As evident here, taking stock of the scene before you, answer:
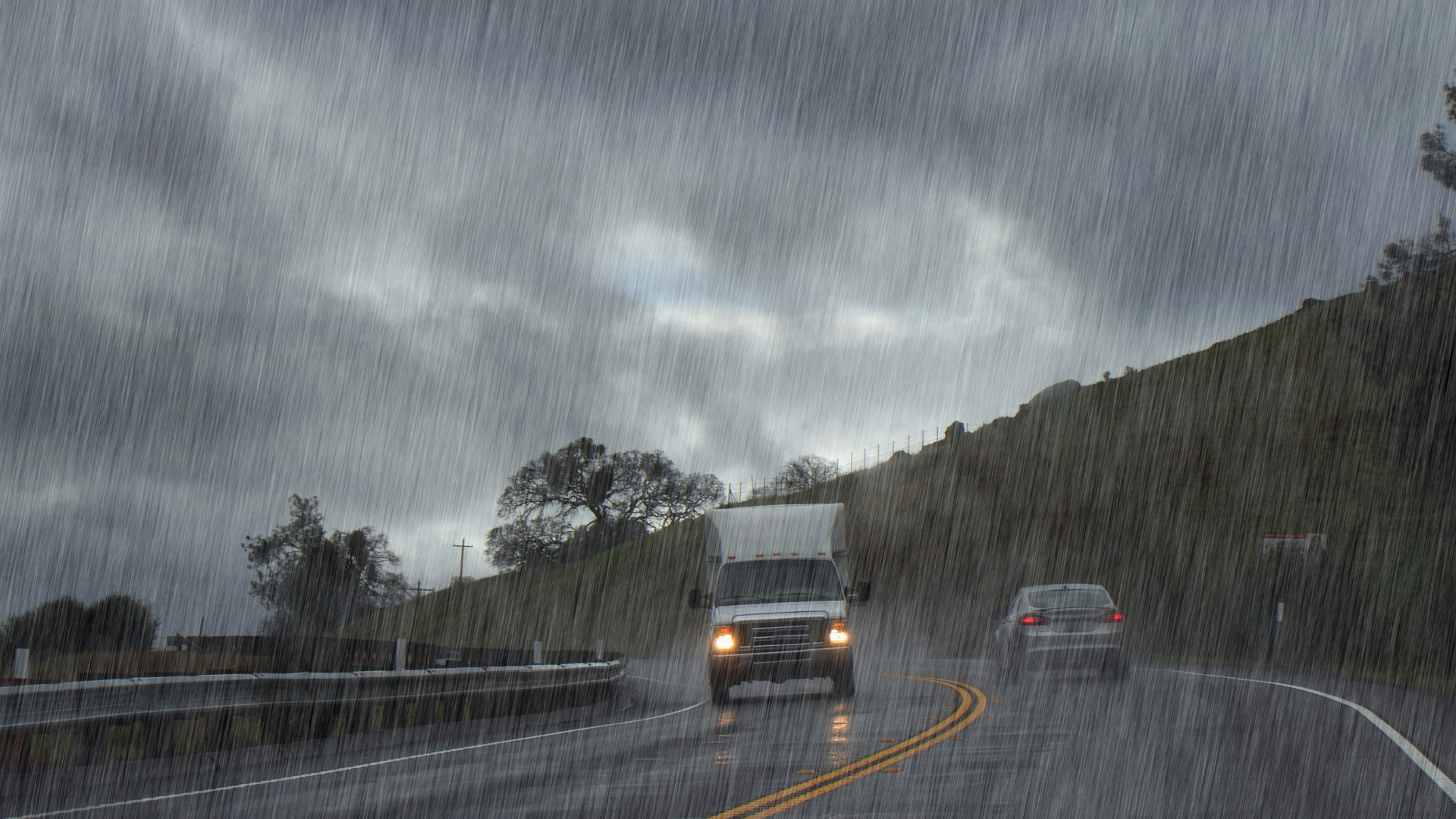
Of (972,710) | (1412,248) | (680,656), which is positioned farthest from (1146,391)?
(972,710)

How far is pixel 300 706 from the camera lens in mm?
12641

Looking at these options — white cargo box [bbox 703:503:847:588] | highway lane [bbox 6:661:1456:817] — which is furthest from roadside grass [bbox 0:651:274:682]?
highway lane [bbox 6:661:1456:817]

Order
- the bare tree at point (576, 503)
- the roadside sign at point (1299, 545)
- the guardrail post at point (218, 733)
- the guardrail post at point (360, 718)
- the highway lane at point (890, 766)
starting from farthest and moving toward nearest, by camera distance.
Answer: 1. the bare tree at point (576, 503)
2. the roadside sign at point (1299, 545)
3. the guardrail post at point (360, 718)
4. the guardrail post at point (218, 733)
5. the highway lane at point (890, 766)

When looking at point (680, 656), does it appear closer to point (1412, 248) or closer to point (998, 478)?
point (998, 478)

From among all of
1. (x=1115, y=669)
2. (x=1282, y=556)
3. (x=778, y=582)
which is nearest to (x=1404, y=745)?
(x=1115, y=669)

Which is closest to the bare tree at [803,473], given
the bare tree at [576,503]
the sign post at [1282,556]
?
the bare tree at [576,503]

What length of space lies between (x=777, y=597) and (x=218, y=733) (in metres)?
8.77

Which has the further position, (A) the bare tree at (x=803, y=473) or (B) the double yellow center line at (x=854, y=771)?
(A) the bare tree at (x=803, y=473)

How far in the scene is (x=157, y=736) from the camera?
10742 millimetres

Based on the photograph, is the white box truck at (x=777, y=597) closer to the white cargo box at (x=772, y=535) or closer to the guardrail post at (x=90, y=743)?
the white cargo box at (x=772, y=535)

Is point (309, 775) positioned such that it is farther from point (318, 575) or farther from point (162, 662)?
point (318, 575)

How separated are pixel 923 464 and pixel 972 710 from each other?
7607cm

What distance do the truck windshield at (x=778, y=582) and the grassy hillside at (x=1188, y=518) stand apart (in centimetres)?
1420

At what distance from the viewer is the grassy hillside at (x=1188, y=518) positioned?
2905 cm
